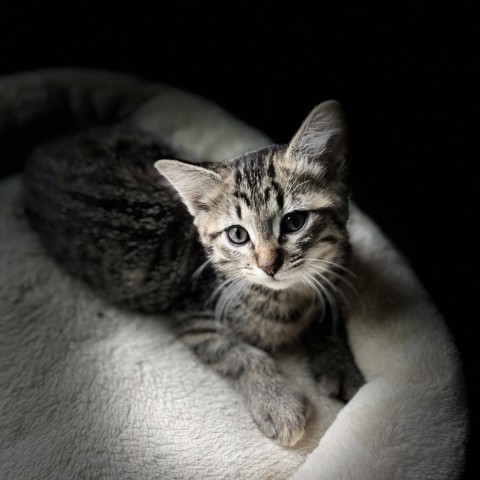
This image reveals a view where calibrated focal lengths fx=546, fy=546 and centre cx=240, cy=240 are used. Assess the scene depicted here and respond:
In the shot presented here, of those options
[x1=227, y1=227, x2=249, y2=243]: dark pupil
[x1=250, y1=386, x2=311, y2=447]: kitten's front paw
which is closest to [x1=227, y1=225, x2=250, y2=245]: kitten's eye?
[x1=227, y1=227, x2=249, y2=243]: dark pupil

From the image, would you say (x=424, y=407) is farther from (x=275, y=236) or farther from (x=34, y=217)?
(x=34, y=217)

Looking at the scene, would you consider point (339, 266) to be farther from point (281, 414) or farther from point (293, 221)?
point (281, 414)

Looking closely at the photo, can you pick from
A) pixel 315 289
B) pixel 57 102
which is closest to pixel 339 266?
pixel 315 289

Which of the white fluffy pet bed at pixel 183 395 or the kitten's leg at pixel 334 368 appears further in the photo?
the kitten's leg at pixel 334 368

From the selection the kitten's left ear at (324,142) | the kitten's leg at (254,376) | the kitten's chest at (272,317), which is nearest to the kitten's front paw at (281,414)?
the kitten's leg at (254,376)

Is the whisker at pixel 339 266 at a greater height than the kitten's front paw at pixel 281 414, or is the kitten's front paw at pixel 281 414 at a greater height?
the whisker at pixel 339 266

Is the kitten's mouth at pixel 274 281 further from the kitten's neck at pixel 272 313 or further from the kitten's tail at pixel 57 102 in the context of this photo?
the kitten's tail at pixel 57 102

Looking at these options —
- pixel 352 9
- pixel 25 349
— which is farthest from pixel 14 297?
pixel 352 9
